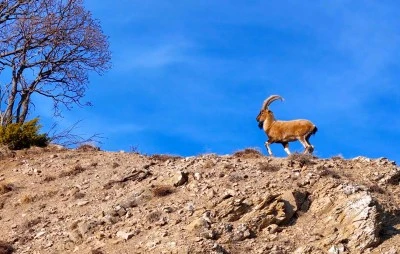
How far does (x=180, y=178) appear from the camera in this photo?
17.9 meters

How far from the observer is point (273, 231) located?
1552 centimetres

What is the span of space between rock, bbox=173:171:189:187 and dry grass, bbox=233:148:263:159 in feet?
7.05

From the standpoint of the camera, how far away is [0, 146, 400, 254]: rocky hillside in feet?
49.6

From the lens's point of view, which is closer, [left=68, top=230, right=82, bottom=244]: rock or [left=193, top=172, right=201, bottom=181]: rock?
[left=68, top=230, right=82, bottom=244]: rock

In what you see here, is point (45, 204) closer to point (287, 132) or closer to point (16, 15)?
point (287, 132)

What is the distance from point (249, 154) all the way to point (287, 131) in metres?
2.26

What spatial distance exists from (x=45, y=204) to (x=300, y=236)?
6.57m

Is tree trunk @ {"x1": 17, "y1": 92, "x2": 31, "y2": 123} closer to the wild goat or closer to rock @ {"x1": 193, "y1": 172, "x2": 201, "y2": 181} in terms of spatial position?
the wild goat

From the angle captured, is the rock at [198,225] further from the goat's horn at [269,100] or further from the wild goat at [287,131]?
the goat's horn at [269,100]

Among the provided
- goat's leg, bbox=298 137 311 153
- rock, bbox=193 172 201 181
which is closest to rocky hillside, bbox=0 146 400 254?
rock, bbox=193 172 201 181

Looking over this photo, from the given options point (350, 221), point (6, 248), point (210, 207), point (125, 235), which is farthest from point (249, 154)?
point (6, 248)

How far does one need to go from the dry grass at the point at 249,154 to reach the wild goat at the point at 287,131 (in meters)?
0.78

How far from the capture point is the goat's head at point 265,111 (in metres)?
22.9

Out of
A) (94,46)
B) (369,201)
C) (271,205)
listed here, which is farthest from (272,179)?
(94,46)
